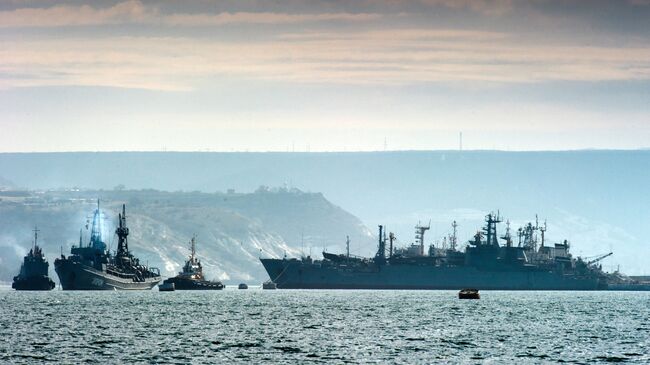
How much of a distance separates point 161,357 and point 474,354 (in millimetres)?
26224

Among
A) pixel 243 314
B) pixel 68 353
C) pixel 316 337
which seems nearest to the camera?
pixel 68 353

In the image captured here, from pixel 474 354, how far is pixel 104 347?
31453mm

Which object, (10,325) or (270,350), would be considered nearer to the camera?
(270,350)

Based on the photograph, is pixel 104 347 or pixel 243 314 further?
pixel 243 314

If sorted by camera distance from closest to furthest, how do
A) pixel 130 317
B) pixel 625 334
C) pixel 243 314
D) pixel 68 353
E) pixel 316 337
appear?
pixel 68 353 → pixel 316 337 → pixel 625 334 → pixel 130 317 → pixel 243 314

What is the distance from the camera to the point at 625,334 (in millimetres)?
157875

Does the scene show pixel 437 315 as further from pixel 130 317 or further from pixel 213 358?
pixel 213 358

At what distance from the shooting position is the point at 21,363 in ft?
376

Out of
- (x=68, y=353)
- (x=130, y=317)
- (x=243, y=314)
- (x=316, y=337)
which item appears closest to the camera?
(x=68, y=353)

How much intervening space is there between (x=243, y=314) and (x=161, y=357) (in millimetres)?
76354


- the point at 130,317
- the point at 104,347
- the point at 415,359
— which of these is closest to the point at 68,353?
the point at 104,347

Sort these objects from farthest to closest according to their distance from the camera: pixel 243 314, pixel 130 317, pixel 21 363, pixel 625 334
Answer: pixel 243 314 < pixel 130 317 < pixel 625 334 < pixel 21 363

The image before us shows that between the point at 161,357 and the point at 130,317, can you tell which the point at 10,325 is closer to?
the point at 130,317

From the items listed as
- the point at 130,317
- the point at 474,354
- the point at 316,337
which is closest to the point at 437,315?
the point at 130,317
